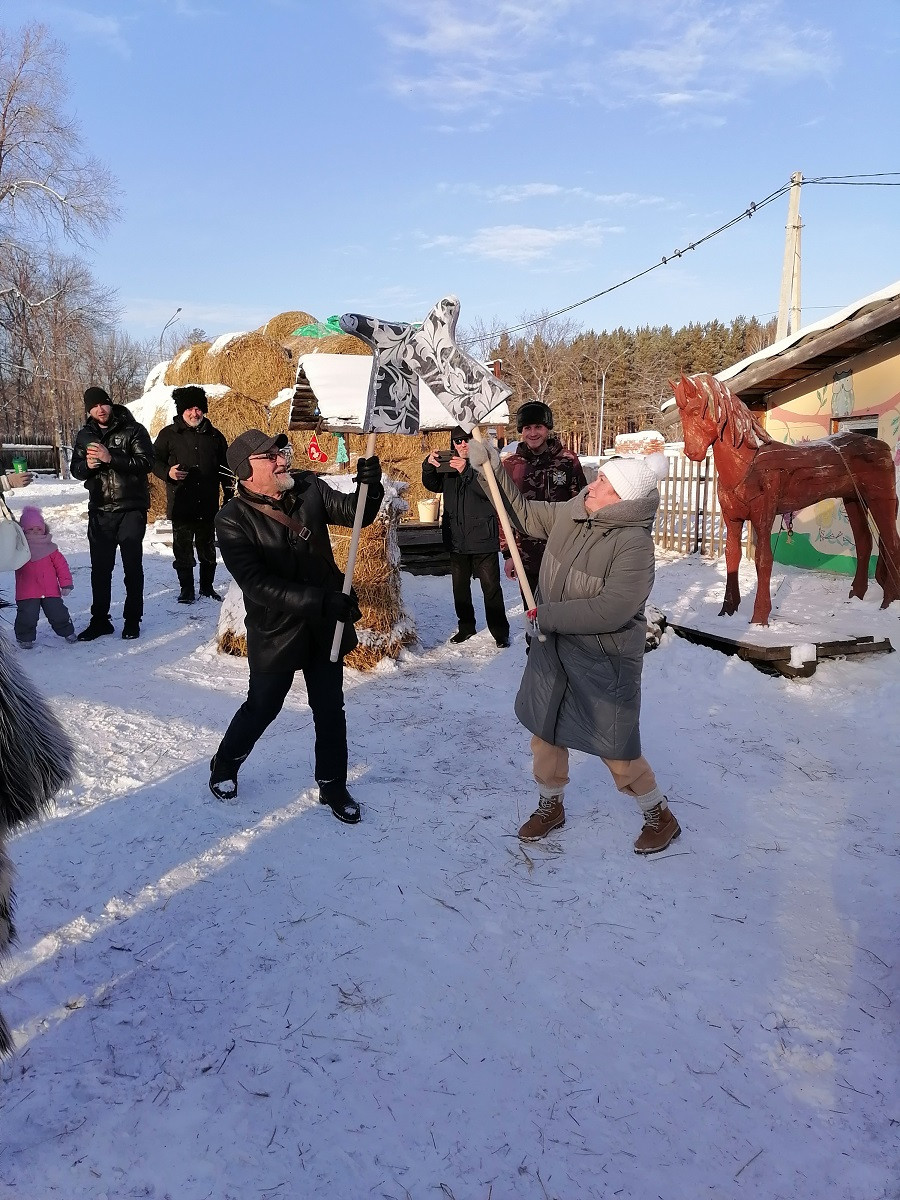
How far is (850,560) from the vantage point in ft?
29.7

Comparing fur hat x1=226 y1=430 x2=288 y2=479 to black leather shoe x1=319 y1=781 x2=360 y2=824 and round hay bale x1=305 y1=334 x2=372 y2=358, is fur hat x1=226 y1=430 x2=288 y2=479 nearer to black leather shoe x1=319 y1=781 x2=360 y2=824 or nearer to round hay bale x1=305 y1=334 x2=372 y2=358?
black leather shoe x1=319 y1=781 x2=360 y2=824

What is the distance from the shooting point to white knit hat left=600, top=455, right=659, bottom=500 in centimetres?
316

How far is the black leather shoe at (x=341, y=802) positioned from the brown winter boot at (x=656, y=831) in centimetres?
139

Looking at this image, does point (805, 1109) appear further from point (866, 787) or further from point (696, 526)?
point (696, 526)

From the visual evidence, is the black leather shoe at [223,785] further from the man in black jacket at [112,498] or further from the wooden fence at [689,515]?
the wooden fence at [689,515]

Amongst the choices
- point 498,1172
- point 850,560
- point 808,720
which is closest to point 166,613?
point 808,720

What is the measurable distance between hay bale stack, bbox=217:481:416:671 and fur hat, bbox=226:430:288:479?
8.91 ft

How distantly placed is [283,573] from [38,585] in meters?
3.82

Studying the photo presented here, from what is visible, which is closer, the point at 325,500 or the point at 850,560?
the point at 325,500

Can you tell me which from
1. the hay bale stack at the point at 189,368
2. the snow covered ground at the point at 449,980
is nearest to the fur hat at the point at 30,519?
the snow covered ground at the point at 449,980

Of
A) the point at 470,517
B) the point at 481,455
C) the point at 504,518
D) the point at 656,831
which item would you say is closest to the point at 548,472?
the point at 470,517

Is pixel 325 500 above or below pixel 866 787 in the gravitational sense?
above

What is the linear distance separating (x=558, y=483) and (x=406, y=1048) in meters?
4.57

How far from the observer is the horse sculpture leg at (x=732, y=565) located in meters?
7.21
